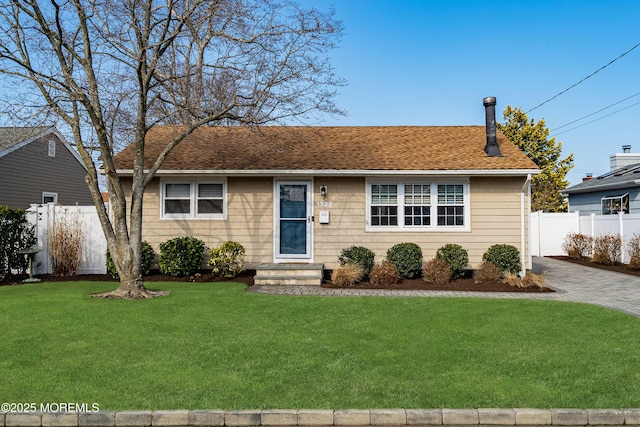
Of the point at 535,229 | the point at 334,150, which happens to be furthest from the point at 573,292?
the point at 535,229

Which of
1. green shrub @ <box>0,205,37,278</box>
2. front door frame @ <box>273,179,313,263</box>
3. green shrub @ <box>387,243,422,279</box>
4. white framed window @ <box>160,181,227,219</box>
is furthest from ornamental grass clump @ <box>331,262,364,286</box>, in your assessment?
green shrub @ <box>0,205,37,278</box>

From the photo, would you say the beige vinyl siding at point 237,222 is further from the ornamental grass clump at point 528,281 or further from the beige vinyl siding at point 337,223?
the ornamental grass clump at point 528,281

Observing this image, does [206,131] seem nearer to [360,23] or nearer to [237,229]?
[237,229]

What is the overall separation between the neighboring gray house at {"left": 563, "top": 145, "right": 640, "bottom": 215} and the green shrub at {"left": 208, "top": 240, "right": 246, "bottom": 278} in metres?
14.9

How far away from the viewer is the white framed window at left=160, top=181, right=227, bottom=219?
1280cm

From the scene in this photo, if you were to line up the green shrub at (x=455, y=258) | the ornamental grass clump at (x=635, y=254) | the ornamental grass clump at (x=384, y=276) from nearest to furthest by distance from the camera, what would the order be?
the ornamental grass clump at (x=384, y=276) < the green shrub at (x=455, y=258) < the ornamental grass clump at (x=635, y=254)

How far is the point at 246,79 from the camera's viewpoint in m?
10.0

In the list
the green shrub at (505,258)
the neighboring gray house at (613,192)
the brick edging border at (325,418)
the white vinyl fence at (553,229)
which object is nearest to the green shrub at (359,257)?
the green shrub at (505,258)

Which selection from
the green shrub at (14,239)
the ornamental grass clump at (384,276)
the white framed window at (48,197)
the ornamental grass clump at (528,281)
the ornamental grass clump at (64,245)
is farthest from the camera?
the white framed window at (48,197)

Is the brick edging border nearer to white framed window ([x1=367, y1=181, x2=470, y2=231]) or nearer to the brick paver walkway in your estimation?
the brick paver walkway

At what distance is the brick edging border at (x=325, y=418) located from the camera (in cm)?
391

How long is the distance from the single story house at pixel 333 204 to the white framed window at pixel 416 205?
0.09ft

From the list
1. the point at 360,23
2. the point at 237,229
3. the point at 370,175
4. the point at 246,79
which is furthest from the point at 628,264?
the point at 246,79

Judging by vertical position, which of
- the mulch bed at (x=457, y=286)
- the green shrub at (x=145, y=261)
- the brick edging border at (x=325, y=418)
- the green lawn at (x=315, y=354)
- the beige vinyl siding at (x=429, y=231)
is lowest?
the brick edging border at (x=325, y=418)
